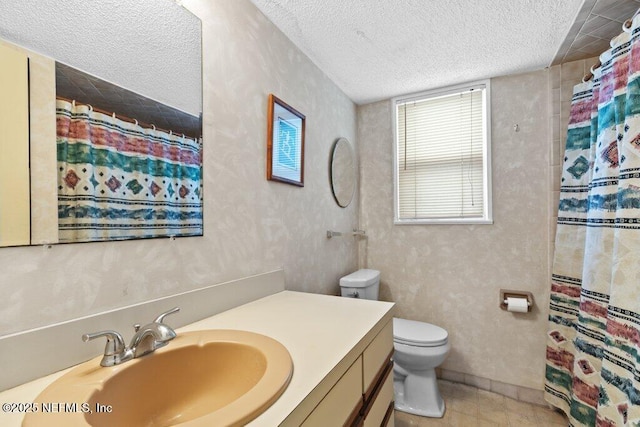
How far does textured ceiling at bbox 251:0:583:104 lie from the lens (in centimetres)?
139

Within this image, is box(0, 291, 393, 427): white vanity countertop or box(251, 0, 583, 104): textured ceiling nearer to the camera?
box(0, 291, 393, 427): white vanity countertop

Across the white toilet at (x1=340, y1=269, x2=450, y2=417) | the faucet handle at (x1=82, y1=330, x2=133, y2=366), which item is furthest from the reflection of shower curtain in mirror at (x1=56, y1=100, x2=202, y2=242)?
the white toilet at (x1=340, y1=269, x2=450, y2=417)

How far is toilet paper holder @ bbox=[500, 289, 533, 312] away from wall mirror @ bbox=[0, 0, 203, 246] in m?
2.02

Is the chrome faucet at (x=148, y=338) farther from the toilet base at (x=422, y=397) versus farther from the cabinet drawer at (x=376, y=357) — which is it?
the toilet base at (x=422, y=397)

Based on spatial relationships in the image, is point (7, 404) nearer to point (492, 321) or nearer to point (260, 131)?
point (260, 131)

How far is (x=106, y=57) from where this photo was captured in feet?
2.70

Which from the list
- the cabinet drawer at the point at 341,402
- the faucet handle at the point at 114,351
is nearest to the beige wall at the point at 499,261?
the cabinet drawer at the point at 341,402

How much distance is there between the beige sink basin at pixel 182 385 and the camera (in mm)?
528

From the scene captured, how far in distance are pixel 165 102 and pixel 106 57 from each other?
19 cm

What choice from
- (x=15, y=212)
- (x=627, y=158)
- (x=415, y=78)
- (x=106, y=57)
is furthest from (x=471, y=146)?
(x=15, y=212)

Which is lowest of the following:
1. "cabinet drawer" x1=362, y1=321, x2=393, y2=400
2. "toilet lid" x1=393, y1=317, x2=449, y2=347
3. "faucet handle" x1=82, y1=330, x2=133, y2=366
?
"toilet lid" x1=393, y1=317, x2=449, y2=347

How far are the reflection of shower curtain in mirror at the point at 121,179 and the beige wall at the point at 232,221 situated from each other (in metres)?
0.05

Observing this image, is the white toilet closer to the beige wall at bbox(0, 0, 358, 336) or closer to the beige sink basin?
the beige wall at bbox(0, 0, 358, 336)

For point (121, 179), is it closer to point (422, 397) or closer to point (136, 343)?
point (136, 343)
